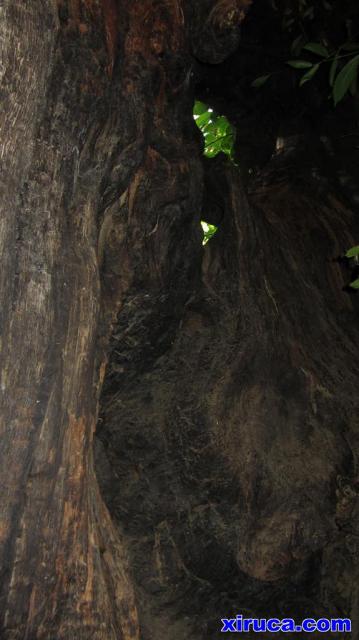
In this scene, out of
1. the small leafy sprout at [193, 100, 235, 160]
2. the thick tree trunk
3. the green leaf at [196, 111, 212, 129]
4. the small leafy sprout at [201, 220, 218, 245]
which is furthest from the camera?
the small leafy sprout at [193, 100, 235, 160]

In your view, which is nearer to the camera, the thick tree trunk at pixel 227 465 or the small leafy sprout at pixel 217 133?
the thick tree trunk at pixel 227 465

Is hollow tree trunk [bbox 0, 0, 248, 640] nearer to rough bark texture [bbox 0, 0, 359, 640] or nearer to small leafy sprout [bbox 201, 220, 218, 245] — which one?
rough bark texture [bbox 0, 0, 359, 640]

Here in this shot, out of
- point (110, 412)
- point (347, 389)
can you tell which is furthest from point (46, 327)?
point (347, 389)

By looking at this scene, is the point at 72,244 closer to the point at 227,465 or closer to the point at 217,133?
the point at 227,465

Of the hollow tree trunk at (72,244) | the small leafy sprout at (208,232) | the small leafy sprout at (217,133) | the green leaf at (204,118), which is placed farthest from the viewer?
the small leafy sprout at (217,133)

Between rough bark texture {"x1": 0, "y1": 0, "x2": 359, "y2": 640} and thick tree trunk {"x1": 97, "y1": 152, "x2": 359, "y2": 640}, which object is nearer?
rough bark texture {"x1": 0, "y1": 0, "x2": 359, "y2": 640}

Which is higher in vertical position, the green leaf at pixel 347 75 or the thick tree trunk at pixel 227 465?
the green leaf at pixel 347 75

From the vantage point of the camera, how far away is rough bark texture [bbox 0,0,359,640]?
106cm

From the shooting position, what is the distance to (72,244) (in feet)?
3.97

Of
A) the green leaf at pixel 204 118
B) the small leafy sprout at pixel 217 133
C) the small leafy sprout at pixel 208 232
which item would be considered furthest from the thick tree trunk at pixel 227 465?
the small leafy sprout at pixel 217 133

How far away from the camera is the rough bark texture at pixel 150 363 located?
106 cm

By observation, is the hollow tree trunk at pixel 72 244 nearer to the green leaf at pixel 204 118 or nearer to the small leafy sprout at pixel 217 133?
the green leaf at pixel 204 118

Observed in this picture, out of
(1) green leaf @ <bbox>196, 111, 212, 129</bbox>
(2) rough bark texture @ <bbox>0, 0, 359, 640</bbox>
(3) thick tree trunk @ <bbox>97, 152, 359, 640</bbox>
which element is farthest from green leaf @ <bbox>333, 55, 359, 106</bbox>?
(1) green leaf @ <bbox>196, 111, 212, 129</bbox>

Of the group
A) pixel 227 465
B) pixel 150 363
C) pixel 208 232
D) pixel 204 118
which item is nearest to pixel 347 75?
pixel 150 363
